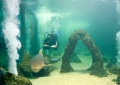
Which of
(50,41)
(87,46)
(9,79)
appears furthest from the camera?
(87,46)

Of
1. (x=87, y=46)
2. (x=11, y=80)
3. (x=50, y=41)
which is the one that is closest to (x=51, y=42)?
(x=50, y=41)

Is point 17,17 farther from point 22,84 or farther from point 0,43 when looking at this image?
point 22,84

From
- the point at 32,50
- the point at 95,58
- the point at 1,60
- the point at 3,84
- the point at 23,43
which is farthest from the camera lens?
the point at 32,50

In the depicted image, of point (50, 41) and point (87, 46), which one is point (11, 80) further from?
point (87, 46)

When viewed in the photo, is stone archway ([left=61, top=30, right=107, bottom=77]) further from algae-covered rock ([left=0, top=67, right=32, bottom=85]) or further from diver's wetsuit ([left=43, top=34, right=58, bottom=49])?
algae-covered rock ([left=0, top=67, right=32, bottom=85])

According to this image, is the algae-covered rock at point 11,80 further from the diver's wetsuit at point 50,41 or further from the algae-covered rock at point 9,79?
the diver's wetsuit at point 50,41

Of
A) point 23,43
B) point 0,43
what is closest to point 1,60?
point 0,43

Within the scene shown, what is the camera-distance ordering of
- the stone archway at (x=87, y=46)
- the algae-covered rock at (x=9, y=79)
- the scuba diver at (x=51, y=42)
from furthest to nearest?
the stone archway at (x=87, y=46)
the scuba diver at (x=51, y=42)
the algae-covered rock at (x=9, y=79)

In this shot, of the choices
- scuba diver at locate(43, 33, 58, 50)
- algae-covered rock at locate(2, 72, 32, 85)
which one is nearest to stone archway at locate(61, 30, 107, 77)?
scuba diver at locate(43, 33, 58, 50)

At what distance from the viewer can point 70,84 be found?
31.6ft

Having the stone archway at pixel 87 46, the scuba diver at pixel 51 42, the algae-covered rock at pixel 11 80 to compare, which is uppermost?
the algae-covered rock at pixel 11 80

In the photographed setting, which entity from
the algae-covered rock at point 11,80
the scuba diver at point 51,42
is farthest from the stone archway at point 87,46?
the algae-covered rock at point 11,80

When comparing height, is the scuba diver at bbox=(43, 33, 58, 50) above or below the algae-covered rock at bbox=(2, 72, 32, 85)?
below

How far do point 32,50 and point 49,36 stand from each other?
11.4m
